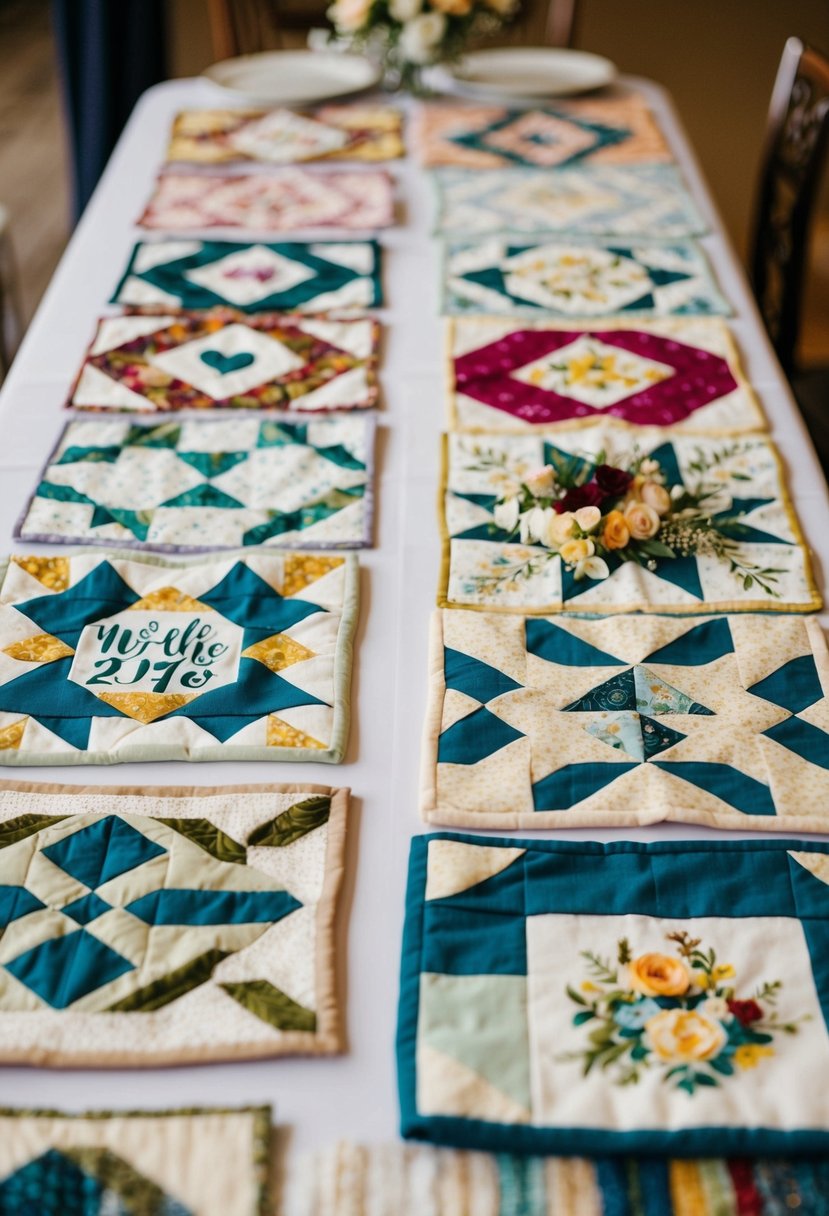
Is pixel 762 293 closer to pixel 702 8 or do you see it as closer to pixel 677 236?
pixel 677 236

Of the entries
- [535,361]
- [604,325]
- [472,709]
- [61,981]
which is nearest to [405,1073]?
[61,981]

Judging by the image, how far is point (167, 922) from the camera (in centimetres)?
99

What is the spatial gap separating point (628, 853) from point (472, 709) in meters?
0.23

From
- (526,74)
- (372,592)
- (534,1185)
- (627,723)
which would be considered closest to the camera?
(534,1185)

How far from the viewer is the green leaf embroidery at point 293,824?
3.51ft

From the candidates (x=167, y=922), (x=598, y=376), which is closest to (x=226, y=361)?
(x=598, y=376)

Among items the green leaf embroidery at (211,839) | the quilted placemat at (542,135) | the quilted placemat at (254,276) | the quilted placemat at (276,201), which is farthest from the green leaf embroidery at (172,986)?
the quilted placemat at (542,135)

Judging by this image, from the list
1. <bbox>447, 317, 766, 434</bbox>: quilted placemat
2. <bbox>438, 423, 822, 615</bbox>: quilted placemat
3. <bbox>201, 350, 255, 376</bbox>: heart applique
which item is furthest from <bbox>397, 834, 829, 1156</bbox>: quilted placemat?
<bbox>201, 350, 255, 376</bbox>: heart applique

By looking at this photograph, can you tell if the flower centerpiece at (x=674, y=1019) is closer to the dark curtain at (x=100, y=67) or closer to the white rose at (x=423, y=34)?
the white rose at (x=423, y=34)

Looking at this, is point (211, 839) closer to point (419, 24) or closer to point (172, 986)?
point (172, 986)

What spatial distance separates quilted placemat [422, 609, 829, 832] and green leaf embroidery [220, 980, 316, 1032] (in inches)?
9.0

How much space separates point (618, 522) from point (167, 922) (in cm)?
73

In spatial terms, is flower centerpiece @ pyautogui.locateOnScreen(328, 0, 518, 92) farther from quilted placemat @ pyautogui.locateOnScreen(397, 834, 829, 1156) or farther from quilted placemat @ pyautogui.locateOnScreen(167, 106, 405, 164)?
quilted placemat @ pyautogui.locateOnScreen(397, 834, 829, 1156)

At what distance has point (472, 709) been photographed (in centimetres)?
119
